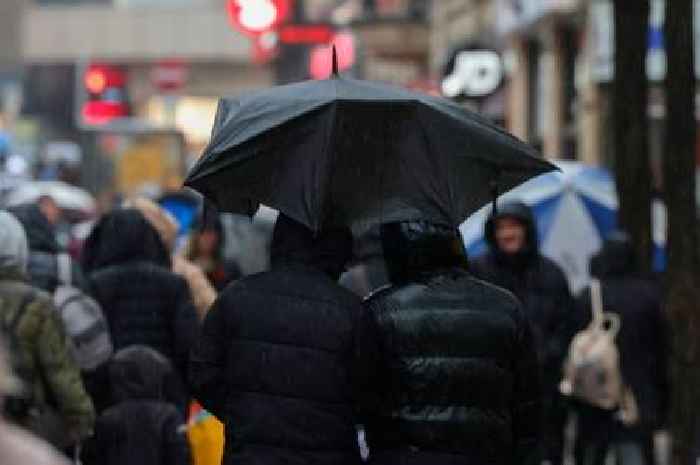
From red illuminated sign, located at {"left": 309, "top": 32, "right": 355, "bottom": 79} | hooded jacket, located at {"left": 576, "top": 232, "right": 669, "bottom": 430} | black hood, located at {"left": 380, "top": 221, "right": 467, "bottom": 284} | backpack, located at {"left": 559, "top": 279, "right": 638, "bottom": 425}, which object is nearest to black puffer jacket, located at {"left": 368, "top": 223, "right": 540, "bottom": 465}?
black hood, located at {"left": 380, "top": 221, "right": 467, "bottom": 284}

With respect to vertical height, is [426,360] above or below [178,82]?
above

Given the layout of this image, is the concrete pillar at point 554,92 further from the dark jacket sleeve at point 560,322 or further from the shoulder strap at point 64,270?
the shoulder strap at point 64,270

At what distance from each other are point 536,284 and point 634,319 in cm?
121

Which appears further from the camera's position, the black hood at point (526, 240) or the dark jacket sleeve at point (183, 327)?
the black hood at point (526, 240)

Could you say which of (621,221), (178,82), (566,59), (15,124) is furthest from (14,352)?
(15,124)

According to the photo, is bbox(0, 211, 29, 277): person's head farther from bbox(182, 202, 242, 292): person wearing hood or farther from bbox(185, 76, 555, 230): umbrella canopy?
bbox(182, 202, 242, 292): person wearing hood

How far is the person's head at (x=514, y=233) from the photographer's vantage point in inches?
483

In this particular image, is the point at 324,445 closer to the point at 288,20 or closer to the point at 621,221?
the point at 621,221

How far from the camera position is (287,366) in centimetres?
753

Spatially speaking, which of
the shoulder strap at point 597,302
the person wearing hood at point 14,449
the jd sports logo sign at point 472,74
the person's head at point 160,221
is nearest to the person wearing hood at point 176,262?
the person's head at point 160,221

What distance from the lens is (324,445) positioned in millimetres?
7453

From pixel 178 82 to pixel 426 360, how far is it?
30.9 meters

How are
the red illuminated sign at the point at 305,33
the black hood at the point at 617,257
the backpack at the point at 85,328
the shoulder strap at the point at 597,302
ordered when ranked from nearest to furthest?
1. the backpack at the point at 85,328
2. the shoulder strap at the point at 597,302
3. the black hood at the point at 617,257
4. the red illuminated sign at the point at 305,33

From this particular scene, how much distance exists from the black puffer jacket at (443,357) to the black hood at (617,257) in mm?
5764
